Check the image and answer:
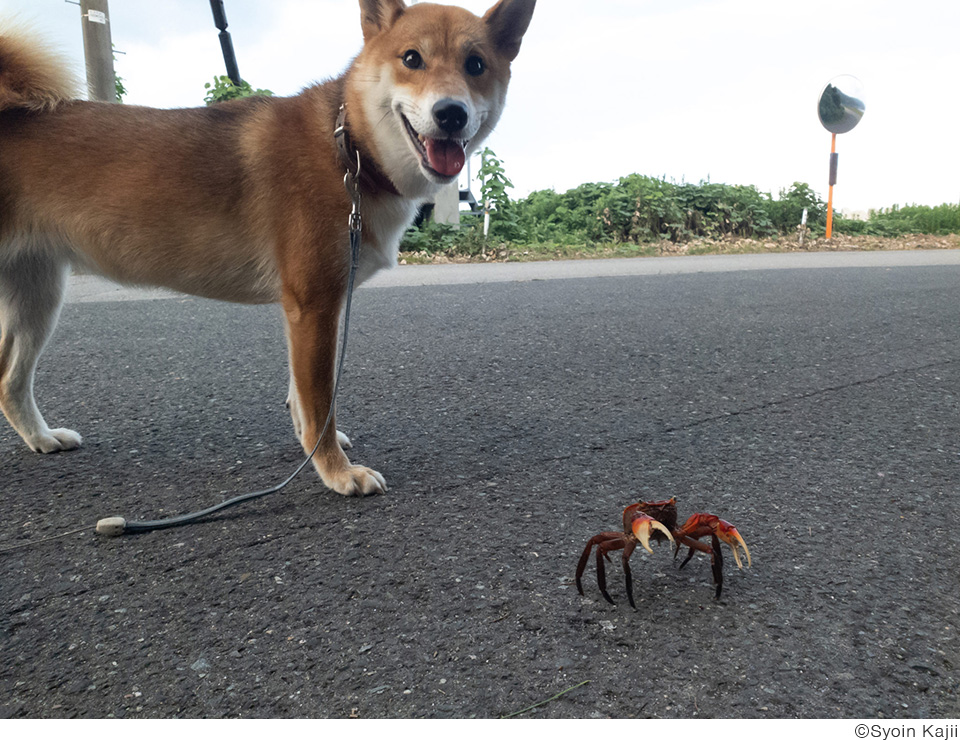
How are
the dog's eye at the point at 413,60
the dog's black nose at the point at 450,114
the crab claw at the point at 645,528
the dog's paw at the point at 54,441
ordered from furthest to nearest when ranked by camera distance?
the dog's paw at the point at 54,441 < the dog's eye at the point at 413,60 < the dog's black nose at the point at 450,114 < the crab claw at the point at 645,528

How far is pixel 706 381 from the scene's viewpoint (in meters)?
3.55

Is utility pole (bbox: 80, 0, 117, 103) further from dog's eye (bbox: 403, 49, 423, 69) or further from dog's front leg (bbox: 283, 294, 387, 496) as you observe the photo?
dog's front leg (bbox: 283, 294, 387, 496)

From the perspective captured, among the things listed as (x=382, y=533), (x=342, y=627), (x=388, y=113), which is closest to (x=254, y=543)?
(x=382, y=533)

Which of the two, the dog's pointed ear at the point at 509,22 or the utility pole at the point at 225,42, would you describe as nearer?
the dog's pointed ear at the point at 509,22

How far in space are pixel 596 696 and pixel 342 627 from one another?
56cm

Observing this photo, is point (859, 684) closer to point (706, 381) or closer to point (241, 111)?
point (706, 381)

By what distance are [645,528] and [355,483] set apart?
99cm

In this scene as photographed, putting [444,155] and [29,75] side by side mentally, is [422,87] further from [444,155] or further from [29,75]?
[29,75]

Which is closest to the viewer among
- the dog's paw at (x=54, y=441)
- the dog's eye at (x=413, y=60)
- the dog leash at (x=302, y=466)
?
the dog leash at (x=302, y=466)

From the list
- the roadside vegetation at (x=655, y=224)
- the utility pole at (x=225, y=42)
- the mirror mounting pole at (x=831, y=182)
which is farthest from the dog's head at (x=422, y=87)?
the mirror mounting pole at (x=831, y=182)

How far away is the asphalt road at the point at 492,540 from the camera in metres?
1.43

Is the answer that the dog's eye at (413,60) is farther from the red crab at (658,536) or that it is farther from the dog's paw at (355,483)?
the red crab at (658,536)

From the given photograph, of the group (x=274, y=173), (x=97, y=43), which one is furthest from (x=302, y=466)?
(x=97, y=43)

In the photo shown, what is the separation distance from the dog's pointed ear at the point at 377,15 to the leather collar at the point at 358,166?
0.34 metres
